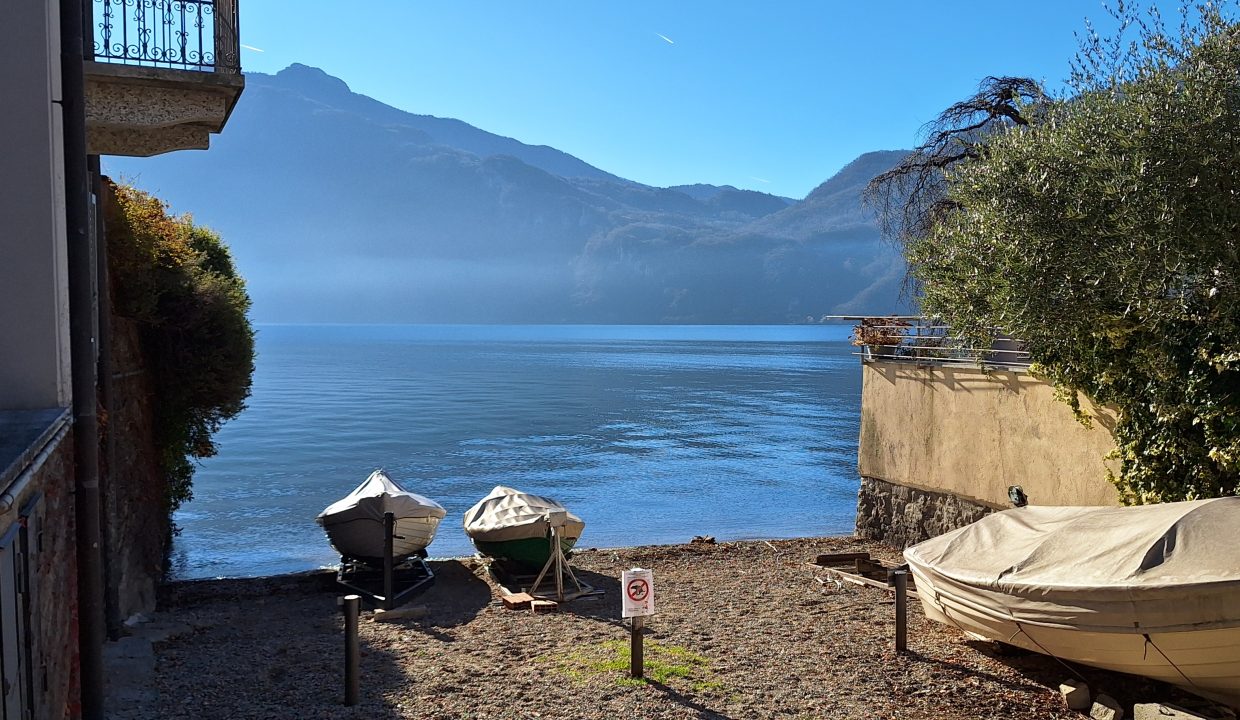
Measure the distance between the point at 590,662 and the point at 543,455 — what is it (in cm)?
3494

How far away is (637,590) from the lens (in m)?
9.62

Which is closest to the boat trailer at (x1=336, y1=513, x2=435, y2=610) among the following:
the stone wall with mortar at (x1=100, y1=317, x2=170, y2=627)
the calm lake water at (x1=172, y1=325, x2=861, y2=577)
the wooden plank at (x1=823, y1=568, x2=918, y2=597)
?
the stone wall with mortar at (x1=100, y1=317, x2=170, y2=627)

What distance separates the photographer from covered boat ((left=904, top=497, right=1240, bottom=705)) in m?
7.60

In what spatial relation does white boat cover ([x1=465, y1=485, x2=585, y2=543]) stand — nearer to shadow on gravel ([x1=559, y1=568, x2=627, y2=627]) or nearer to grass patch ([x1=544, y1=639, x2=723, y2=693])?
shadow on gravel ([x1=559, y1=568, x2=627, y2=627])

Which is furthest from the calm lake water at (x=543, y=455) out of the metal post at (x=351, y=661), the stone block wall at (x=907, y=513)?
the metal post at (x=351, y=661)

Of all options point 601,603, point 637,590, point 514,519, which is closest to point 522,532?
point 514,519

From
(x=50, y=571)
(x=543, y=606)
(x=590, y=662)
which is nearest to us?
(x=50, y=571)

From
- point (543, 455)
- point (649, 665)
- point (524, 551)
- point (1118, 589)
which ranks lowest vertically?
point (543, 455)

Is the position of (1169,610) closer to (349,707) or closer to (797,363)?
(349,707)

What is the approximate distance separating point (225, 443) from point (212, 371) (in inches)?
1410

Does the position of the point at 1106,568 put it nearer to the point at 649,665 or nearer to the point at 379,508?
the point at 649,665

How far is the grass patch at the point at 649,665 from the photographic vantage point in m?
9.42

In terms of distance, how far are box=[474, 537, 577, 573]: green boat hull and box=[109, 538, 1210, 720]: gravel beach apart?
911 millimetres

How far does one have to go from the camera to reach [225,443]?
48344 mm
